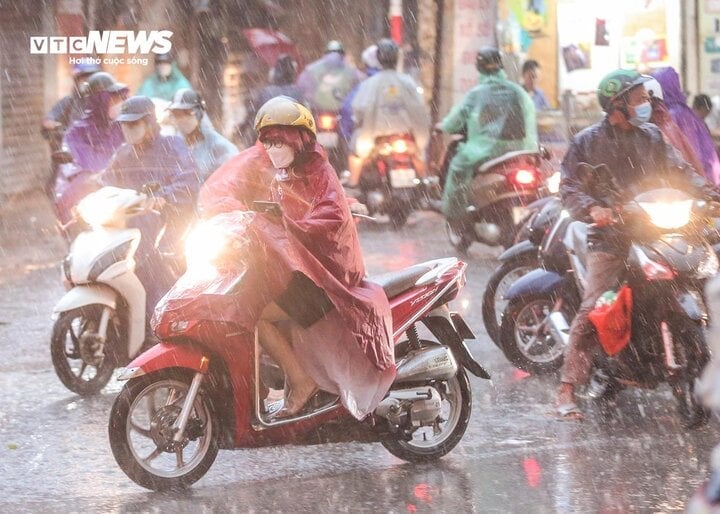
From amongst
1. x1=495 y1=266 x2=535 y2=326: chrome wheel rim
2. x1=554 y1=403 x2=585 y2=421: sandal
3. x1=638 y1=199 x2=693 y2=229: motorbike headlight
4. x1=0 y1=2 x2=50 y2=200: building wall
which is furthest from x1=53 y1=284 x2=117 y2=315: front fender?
x1=0 y1=2 x2=50 y2=200: building wall

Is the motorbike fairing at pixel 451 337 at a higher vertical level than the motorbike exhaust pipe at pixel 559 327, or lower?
higher

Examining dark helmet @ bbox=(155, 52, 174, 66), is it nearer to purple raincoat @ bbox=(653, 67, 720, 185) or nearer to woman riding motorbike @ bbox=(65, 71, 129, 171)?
woman riding motorbike @ bbox=(65, 71, 129, 171)

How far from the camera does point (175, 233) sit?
27.2 ft

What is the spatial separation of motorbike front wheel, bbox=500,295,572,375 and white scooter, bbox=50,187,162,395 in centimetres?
204

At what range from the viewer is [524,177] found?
473 inches

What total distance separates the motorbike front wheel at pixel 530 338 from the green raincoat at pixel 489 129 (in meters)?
4.53

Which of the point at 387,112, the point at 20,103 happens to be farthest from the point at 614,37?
the point at 20,103

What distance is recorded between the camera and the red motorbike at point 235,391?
227 inches

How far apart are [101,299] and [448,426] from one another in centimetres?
224

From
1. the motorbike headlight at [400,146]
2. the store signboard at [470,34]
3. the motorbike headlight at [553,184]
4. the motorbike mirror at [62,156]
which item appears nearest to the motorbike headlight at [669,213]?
the motorbike headlight at [553,184]

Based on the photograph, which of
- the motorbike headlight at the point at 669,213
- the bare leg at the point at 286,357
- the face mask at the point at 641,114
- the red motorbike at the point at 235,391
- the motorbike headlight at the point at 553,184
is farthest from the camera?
the motorbike headlight at the point at 553,184

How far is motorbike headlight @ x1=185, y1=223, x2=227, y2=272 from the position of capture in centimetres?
566

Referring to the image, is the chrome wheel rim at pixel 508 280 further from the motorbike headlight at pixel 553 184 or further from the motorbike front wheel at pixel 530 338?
the motorbike headlight at pixel 553 184

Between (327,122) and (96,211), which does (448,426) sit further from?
(327,122)
